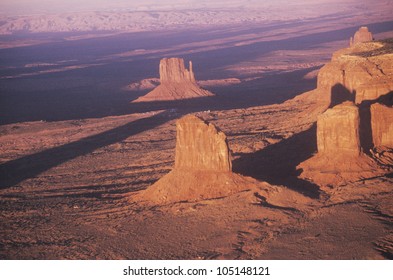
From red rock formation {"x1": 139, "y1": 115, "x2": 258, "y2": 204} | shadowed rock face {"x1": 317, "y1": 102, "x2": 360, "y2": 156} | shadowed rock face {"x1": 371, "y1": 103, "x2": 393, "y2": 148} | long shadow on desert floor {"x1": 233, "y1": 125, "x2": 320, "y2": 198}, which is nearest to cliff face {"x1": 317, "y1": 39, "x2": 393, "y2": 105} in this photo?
long shadow on desert floor {"x1": 233, "y1": 125, "x2": 320, "y2": 198}

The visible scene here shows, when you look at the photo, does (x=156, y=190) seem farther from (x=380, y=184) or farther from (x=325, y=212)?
(x=380, y=184)

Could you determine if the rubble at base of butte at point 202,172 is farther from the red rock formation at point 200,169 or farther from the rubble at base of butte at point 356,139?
the rubble at base of butte at point 356,139

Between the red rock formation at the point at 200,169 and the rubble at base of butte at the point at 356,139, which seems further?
the rubble at base of butte at the point at 356,139

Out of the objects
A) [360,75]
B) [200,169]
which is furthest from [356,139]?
[360,75]

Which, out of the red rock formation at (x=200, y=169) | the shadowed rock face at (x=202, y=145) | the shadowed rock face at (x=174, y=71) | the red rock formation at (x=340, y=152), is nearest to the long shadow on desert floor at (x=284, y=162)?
the red rock formation at (x=340, y=152)

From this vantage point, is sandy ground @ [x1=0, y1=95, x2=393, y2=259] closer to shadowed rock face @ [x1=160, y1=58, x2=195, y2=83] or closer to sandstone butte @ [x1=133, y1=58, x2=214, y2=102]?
sandstone butte @ [x1=133, y1=58, x2=214, y2=102]

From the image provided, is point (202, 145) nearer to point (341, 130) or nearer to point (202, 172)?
point (202, 172)

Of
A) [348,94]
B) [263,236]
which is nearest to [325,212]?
[263,236]
